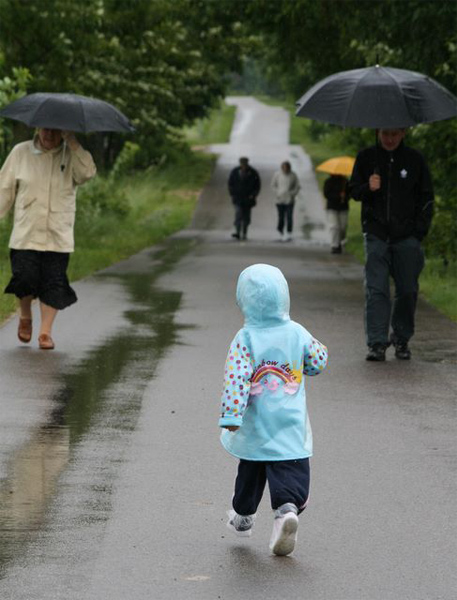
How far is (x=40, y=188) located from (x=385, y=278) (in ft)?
9.02

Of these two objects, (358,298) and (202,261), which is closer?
(358,298)

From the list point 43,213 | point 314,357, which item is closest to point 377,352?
point 43,213

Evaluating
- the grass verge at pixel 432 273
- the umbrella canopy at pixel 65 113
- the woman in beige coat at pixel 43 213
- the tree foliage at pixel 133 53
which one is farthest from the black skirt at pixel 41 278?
the tree foliage at pixel 133 53

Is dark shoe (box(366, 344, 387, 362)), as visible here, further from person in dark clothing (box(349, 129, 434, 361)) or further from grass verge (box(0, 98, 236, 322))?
grass verge (box(0, 98, 236, 322))

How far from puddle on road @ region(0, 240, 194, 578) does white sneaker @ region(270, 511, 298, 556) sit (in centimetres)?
96

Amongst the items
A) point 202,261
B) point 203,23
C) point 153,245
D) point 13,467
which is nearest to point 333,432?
point 13,467

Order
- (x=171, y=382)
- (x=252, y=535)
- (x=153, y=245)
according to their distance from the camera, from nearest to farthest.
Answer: (x=252, y=535)
(x=171, y=382)
(x=153, y=245)

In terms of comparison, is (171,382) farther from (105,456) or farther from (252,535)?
(252,535)

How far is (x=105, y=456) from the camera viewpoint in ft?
25.2

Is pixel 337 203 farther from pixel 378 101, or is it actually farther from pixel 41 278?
pixel 41 278

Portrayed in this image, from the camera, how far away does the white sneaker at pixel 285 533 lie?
18.8ft

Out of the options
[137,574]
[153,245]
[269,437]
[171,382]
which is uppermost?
[269,437]

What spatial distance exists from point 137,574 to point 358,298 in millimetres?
11409

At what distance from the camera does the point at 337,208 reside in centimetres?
2612
